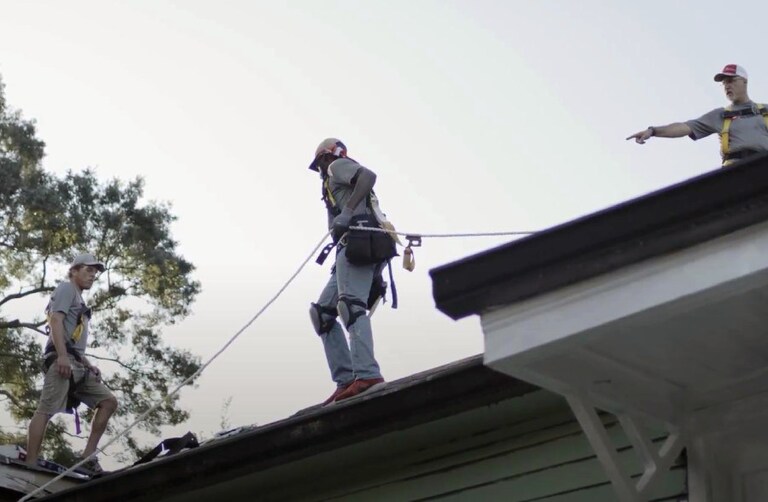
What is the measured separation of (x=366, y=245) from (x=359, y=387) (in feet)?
3.30

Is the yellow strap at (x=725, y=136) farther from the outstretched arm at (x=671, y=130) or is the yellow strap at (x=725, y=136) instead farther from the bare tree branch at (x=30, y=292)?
the bare tree branch at (x=30, y=292)

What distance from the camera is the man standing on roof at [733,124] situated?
7645 millimetres

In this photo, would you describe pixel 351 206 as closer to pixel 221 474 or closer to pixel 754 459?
pixel 221 474

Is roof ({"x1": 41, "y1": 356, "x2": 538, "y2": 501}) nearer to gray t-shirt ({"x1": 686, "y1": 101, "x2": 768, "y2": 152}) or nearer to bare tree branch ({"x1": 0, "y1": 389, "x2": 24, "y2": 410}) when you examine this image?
gray t-shirt ({"x1": 686, "y1": 101, "x2": 768, "y2": 152})

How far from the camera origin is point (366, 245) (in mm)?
8234

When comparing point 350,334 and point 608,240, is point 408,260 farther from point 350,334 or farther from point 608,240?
point 608,240

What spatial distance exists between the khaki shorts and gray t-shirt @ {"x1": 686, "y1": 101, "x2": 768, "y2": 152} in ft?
16.7

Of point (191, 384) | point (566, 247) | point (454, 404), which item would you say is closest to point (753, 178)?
point (566, 247)

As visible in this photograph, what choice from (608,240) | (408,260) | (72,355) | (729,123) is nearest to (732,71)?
(729,123)

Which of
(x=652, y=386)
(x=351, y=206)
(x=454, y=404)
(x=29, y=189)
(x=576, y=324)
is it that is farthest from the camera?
(x=29, y=189)

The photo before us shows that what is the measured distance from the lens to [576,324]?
381cm

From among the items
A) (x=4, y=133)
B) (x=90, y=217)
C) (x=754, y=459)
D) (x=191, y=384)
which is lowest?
(x=754, y=459)

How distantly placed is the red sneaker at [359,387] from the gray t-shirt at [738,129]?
8.02 ft

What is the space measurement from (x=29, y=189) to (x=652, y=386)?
18.2 meters
